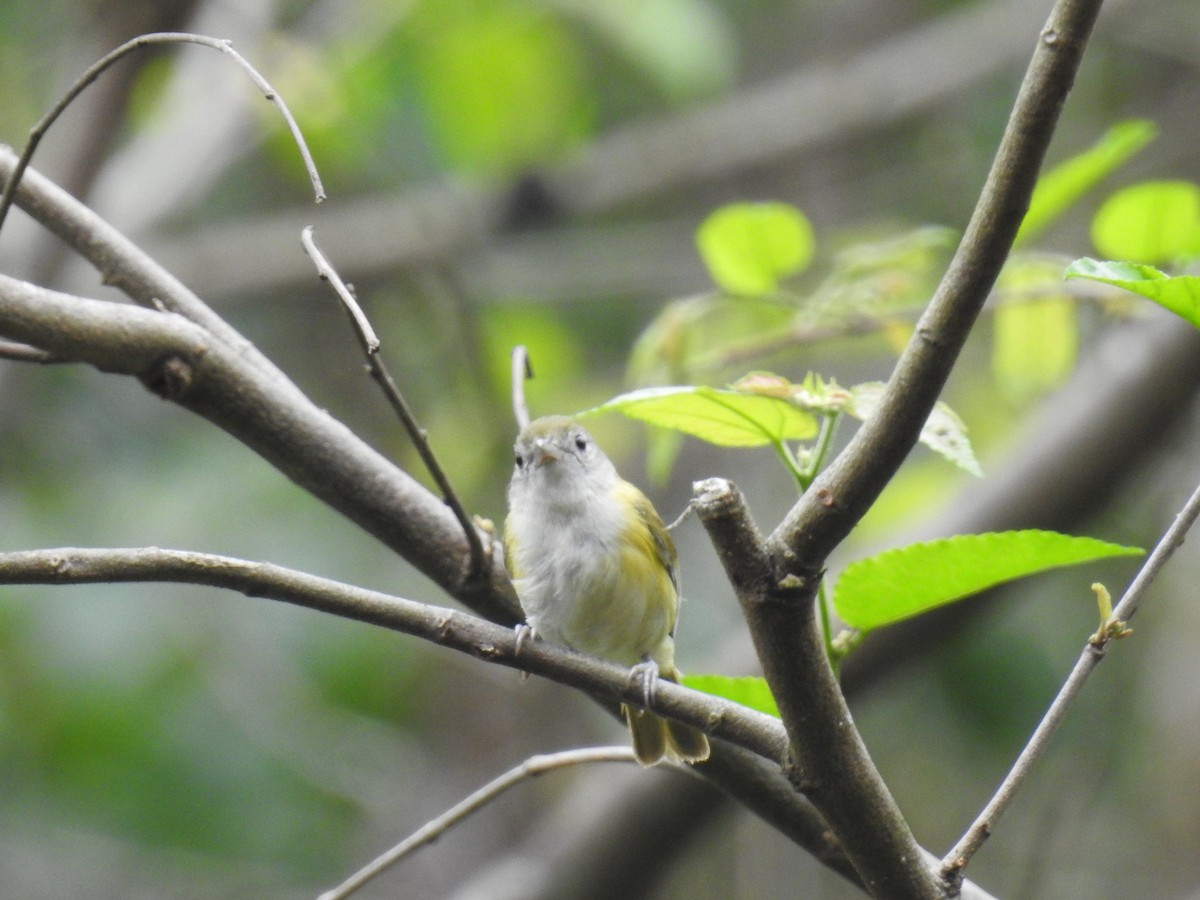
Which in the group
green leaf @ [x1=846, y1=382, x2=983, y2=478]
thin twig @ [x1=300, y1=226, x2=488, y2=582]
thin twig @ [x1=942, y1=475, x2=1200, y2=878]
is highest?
thin twig @ [x1=300, y1=226, x2=488, y2=582]

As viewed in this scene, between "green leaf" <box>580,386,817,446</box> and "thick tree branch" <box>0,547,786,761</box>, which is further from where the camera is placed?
"green leaf" <box>580,386,817,446</box>

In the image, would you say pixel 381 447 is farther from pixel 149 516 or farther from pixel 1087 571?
pixel 1087 571

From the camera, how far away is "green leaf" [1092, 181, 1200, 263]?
2006 millimetres

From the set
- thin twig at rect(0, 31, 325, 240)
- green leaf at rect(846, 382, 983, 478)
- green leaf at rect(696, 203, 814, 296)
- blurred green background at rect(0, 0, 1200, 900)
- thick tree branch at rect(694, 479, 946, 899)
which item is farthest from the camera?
blurred green background at rect(0, 0, 1200, 900)

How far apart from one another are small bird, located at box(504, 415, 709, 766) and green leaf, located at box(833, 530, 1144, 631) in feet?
A: 3.62

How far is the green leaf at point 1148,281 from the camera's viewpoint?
1.21 meters

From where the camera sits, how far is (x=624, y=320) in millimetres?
6809

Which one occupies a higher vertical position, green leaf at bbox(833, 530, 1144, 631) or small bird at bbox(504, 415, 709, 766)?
small bird at bbox(504, 415, 709, 766)

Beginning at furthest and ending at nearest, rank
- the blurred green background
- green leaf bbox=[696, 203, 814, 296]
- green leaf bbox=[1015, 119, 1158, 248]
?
the blurred green background → green leaf bbox=[696, 203, 814, 296] → green leaf bbox=[1015, 119, 1158, 248]

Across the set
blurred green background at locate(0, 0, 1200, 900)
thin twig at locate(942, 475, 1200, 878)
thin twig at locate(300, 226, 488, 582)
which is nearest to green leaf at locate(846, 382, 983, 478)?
thin twig at locate(942, 475, 1200, 878)

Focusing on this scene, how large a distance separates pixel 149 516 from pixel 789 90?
3190mm

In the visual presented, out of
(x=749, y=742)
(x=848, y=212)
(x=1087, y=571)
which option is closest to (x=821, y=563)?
(x=749, y=742)

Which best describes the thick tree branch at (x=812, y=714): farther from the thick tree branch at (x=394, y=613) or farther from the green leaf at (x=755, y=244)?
the green leaf at (x=755, y=244)

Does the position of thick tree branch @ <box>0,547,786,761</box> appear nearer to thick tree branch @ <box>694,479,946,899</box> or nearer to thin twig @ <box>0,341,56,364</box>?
thick tree branch @ <box>694,479,946,899</box>
